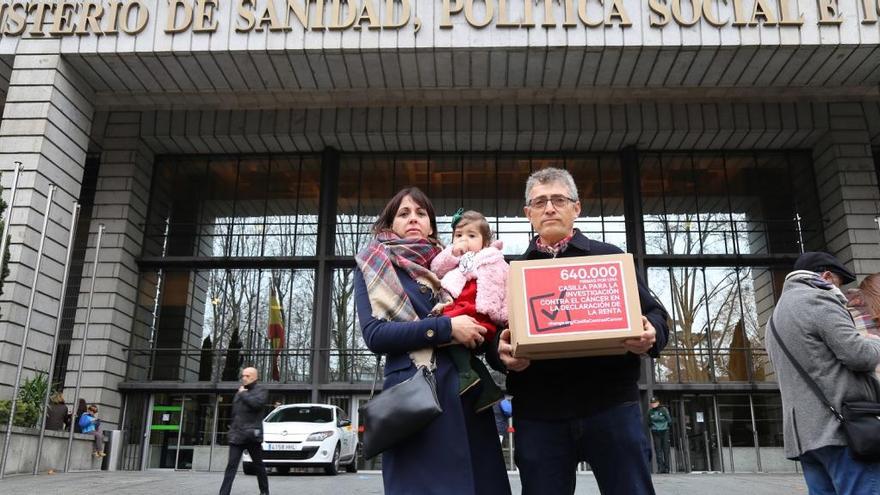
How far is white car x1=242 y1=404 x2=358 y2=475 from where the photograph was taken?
46.6 feet

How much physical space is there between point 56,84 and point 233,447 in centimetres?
1201

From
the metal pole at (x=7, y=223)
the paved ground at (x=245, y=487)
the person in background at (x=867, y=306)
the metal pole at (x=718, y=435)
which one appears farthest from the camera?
the metal pole at (x=718, y=435)

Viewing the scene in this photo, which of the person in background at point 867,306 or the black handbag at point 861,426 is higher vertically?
the person in background at point 867,306

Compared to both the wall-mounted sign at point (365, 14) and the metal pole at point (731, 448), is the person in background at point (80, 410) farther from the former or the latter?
the metal pole at point (731, 448)

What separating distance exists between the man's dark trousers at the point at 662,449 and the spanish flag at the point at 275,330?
36.5 ft

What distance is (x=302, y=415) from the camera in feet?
50.5

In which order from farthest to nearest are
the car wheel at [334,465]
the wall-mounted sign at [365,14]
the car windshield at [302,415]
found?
the wall-mounted sign at [365,14]
the car windshield at [302,415]
the car wheel at [334,465]

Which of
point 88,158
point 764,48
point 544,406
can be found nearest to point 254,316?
point 88,158

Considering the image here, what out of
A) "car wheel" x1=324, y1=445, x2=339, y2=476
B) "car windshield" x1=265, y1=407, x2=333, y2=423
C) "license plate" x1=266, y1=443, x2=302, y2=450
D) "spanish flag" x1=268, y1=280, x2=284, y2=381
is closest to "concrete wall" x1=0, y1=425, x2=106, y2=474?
"car windshield" x1=265, y1=407, x2=333, y2=423

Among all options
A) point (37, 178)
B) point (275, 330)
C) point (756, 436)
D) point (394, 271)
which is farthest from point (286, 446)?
point (756, 436)

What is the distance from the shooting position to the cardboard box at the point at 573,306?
2713 millimetres

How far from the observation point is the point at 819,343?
11.3 feet

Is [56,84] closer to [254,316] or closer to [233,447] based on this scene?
[254,316]

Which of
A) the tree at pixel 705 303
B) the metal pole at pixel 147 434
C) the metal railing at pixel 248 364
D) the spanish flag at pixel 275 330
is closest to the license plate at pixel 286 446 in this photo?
the metal railing at pixel 248 364
